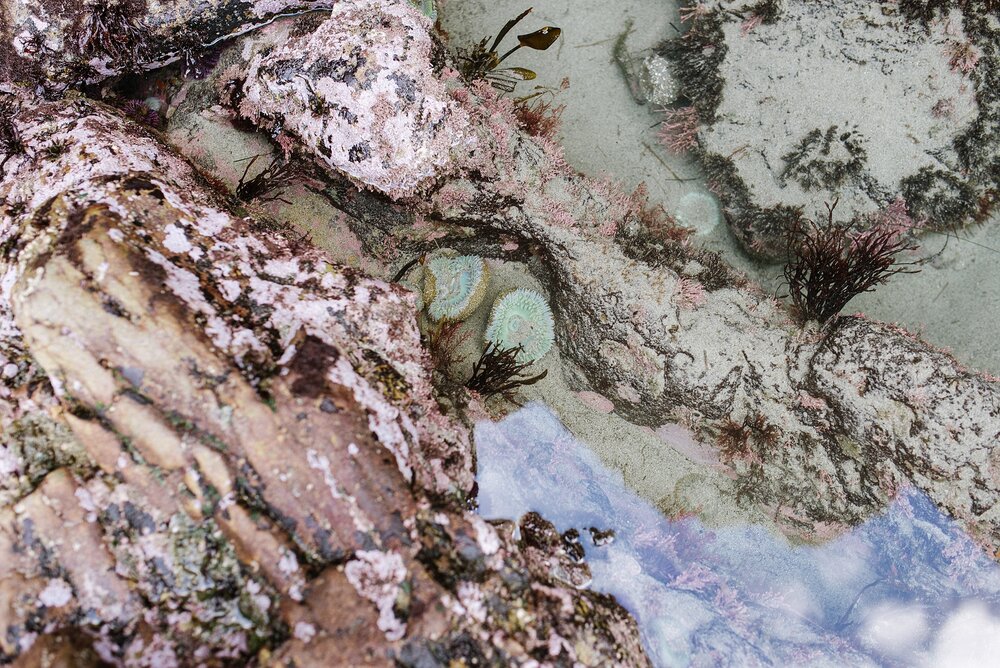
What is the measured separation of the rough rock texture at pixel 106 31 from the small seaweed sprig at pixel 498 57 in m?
1.05

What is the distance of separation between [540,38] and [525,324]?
214cm

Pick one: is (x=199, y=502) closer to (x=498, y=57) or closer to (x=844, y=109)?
(x=498, y=57)

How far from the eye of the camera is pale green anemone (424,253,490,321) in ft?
13.4

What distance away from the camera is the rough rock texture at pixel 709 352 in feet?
12.6

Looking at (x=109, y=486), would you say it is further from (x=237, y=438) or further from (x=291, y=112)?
(x=291, y=112)

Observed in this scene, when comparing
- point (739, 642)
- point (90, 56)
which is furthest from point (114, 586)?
point (739, 642)

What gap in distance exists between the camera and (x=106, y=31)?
12.6 feet

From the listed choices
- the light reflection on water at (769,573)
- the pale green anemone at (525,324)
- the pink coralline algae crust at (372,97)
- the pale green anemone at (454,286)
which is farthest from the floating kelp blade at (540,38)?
the light reflection on water at (769,573)

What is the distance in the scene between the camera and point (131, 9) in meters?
3.86

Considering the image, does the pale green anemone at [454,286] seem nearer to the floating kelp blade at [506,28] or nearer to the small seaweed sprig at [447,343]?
the small seaweed sprig at [447,343]

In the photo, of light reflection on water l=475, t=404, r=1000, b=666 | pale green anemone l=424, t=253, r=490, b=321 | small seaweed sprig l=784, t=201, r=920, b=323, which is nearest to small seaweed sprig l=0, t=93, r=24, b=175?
pale green anemone l=424, t=253, r=490, b=321

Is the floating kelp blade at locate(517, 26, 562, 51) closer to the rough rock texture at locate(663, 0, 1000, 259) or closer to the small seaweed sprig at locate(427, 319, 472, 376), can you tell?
the rough rock texture at locate(663, 0, 1000, 259)

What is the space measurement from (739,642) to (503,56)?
4.59 metres

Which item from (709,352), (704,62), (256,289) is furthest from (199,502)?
(704,62)
